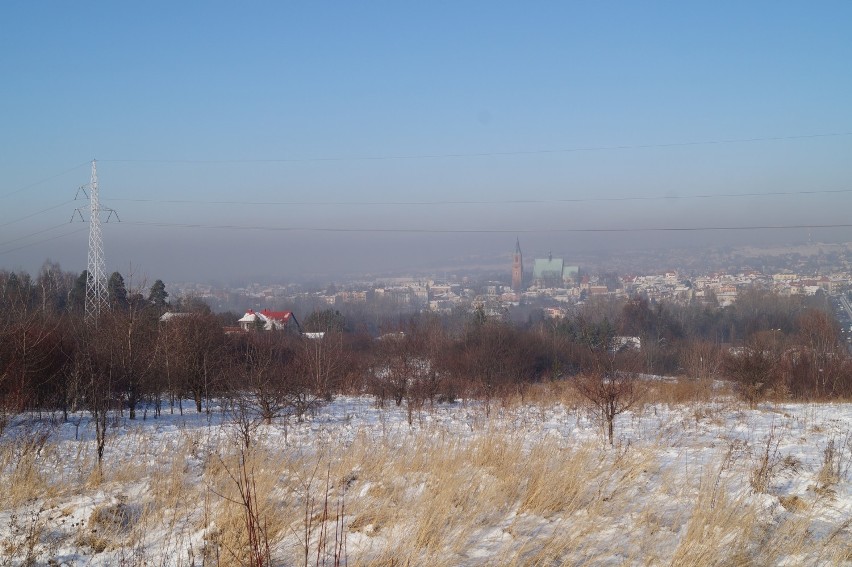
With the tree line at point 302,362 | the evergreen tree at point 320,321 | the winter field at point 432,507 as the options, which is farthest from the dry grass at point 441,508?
the evergreen tree at point 320,321

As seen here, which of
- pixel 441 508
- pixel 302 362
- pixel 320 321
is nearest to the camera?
pixel 441 508

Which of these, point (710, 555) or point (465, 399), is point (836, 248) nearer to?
point (465, 399)

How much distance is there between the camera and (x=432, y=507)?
4270 mm

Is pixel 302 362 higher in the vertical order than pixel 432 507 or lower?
lower

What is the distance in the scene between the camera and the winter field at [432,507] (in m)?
3.75

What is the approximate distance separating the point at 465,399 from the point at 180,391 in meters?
9.04

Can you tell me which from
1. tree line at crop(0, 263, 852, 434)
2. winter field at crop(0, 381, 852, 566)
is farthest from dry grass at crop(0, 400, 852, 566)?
tree line at crop(0, 263, 852, 434)

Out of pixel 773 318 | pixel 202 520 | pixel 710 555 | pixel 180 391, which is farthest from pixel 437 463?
pixel 773 318

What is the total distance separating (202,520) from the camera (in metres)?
4.35

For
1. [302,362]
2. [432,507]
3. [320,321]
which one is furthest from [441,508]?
[320,321]

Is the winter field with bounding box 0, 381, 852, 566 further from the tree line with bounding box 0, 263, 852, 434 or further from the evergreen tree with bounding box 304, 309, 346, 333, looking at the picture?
the evergreen tree with bounding box 304, 309, 346, 333

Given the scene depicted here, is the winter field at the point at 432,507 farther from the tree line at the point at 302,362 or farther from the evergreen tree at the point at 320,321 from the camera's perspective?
the evergreen tree at the point at 320,321

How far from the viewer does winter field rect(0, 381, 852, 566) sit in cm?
375

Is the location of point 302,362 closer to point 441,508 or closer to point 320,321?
point 441,508
